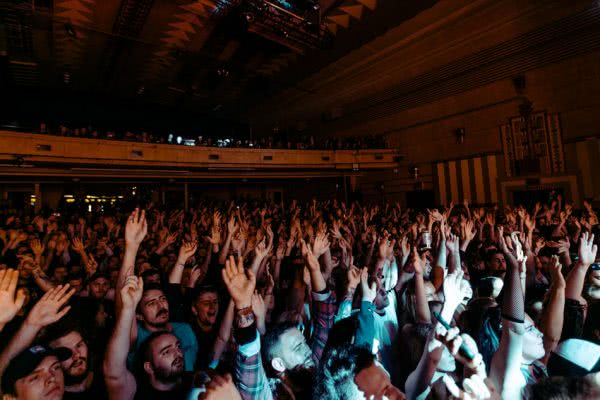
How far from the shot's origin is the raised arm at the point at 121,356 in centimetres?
129

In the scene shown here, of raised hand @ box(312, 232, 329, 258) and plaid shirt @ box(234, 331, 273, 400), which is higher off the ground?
raised hand @ box(312, 232, 329, 258)

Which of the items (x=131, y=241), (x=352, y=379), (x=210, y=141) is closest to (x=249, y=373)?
(x=352, y=379)

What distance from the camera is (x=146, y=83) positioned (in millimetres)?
12148

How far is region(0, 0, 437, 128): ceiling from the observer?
7.04 m

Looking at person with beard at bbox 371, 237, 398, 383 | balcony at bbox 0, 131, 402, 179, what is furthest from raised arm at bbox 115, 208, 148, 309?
balcony at bbox 0, 131, 402, 179

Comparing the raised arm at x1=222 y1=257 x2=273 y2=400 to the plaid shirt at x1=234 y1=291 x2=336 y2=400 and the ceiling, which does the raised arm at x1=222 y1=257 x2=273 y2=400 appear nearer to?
the plaid shirt at x1=234 y1=291 x2=336 y2=400

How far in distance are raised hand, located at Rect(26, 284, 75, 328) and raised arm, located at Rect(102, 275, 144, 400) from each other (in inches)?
7.9

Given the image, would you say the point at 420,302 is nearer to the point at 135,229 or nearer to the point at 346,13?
the point at 135,229

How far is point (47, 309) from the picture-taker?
1305mm

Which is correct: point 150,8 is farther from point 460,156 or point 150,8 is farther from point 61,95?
point 460,156

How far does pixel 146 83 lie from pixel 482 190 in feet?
39.5

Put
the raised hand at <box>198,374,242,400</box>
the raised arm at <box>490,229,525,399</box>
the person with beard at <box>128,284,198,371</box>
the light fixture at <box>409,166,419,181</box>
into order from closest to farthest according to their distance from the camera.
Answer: the raised hand at <box>198,374,242,400</box> → the raised arm at <box>490,229,525,399</box> → the person with beard at <box>128,284,198,371</box> → the light fixture at <box>409,166,419,181</box>

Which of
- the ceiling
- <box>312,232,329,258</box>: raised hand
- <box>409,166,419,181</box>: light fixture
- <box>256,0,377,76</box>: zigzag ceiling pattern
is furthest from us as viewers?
<box>409,166,419,181</box>: light fixture

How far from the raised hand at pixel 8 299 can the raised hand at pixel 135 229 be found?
601 mm
